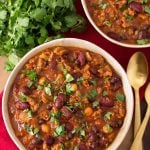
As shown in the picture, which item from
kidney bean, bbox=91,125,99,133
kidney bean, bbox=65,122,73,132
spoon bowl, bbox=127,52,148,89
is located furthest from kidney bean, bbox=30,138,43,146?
spoon bowl, bbox=127,52,148,89

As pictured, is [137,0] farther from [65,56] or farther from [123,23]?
[65,56]

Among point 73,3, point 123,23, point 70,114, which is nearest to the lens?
point 70,114

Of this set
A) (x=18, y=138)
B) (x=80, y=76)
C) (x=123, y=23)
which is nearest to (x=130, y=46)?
(x=123, y=23)

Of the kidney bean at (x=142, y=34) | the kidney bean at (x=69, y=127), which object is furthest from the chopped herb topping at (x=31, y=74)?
the kidney bean at (x=142, y=34)

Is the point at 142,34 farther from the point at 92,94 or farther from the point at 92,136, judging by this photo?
the point at 92,136

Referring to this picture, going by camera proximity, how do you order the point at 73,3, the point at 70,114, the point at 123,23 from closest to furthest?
the point at 70,114
the point at 123,23
the point at 73,3
